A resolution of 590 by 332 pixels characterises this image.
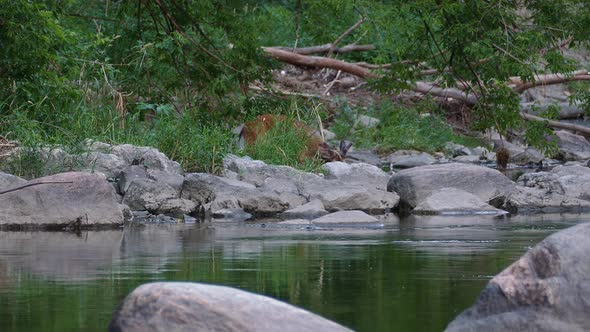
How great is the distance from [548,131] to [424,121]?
1287 centimetres

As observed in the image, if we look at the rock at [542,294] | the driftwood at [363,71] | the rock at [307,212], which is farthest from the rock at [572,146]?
the rock at [542,294]

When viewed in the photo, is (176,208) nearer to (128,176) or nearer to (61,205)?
(128,176)

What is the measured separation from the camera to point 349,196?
49.2ft

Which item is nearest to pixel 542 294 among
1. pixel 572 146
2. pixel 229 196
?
pixel 229 196

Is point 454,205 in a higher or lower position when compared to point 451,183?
lower

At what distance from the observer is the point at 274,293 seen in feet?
22.5

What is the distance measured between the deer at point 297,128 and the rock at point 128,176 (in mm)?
3875

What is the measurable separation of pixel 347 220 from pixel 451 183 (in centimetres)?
329

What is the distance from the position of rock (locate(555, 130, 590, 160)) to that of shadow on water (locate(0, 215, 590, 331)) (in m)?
12.9

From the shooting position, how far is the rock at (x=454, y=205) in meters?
14.8

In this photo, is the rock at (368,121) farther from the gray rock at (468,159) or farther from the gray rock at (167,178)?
the gray rock at (167,178)

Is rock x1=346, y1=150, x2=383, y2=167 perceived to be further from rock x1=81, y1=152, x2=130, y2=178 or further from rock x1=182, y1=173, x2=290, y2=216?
rock x1=81, y1=152, x2=130, y2=178

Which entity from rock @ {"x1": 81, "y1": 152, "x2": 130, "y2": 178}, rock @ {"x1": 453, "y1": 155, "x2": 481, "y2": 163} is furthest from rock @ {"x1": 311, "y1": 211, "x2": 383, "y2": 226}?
rock @ {"x1": 453, "y1": 155, "x2": 481, "y2": 163}

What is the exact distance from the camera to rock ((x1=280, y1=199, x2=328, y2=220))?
14.1m
